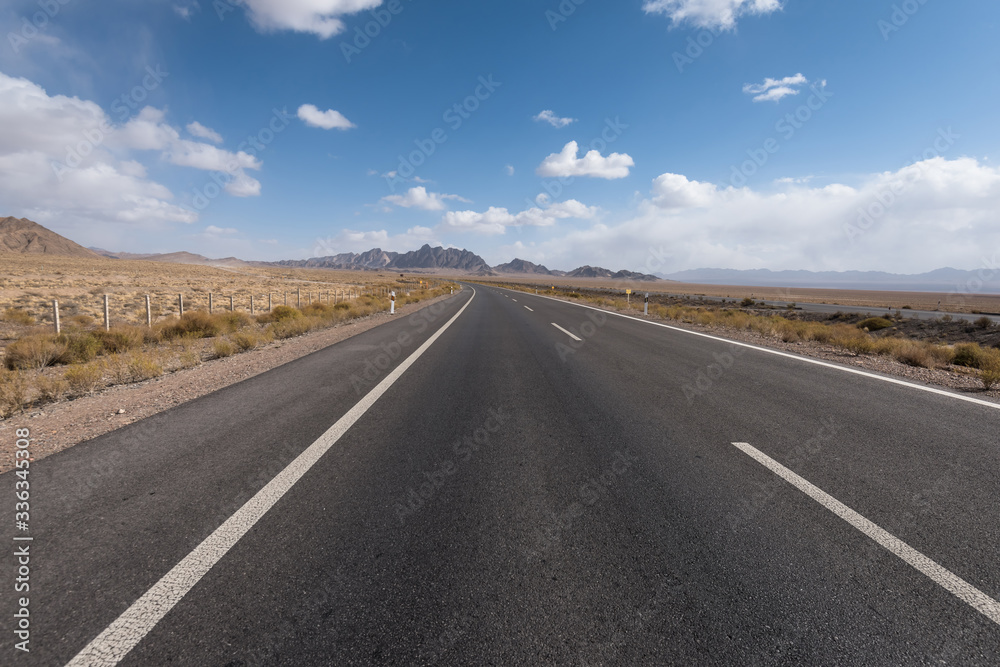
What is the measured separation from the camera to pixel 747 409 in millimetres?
5242

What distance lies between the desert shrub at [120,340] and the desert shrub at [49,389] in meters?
5.31

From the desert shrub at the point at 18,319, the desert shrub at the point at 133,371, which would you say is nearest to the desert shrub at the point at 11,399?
the desert shrub at the point at 133,371

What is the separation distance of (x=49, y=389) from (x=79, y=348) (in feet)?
16.7

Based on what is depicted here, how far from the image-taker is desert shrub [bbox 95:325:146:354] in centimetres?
1093

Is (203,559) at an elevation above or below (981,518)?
below

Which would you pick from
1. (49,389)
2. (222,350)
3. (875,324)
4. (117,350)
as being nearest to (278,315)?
(117,350)

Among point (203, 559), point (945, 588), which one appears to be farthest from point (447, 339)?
point (945, 588)

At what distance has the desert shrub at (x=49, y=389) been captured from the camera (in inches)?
237

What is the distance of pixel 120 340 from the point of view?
1116 cm

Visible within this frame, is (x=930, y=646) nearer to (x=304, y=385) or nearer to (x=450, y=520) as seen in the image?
(x=450, y=520)

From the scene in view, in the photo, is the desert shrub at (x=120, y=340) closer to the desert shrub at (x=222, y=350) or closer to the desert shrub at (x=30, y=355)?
the desert shrub at (x=30, y=355)

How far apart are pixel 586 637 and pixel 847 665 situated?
104cm

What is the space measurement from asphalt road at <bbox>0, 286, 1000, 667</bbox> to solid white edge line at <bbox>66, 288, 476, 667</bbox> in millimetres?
13

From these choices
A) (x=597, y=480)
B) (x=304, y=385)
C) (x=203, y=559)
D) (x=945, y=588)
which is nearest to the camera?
(x=945, y=588)
